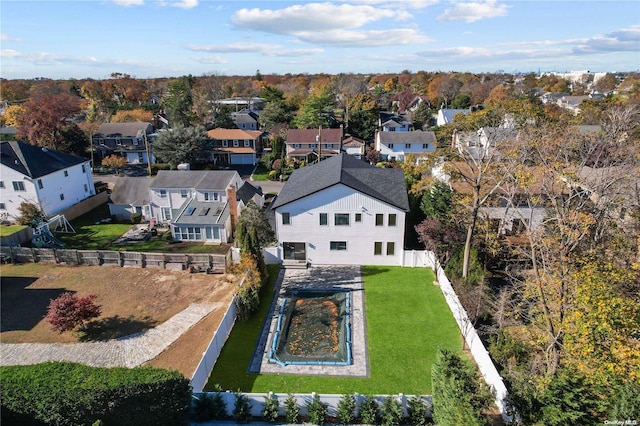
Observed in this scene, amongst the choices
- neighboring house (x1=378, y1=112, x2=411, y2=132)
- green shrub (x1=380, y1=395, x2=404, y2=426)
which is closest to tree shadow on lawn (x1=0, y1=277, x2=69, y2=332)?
green shrub (x1=380, y1=395, x2=404, y2=426)

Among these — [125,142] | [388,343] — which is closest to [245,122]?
[125,142]

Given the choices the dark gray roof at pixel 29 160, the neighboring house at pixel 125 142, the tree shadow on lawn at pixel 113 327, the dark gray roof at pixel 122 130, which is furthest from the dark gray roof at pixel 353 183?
the dark gray roof at pixel 122 130

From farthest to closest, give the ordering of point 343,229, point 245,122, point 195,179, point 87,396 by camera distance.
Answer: point 245,122, point 195,179, point 343,229, point 87,396

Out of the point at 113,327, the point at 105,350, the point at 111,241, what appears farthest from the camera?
the point at 111,241

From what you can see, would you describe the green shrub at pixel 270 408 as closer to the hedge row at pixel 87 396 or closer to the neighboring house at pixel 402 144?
the hedge row at pixel 87 396

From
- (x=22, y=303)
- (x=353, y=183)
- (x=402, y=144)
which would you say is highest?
(x=402, y=144)

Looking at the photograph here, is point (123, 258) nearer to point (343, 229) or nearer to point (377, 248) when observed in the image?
point (343, 229)

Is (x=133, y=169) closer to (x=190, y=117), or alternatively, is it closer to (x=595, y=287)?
(x=190, y=117)
